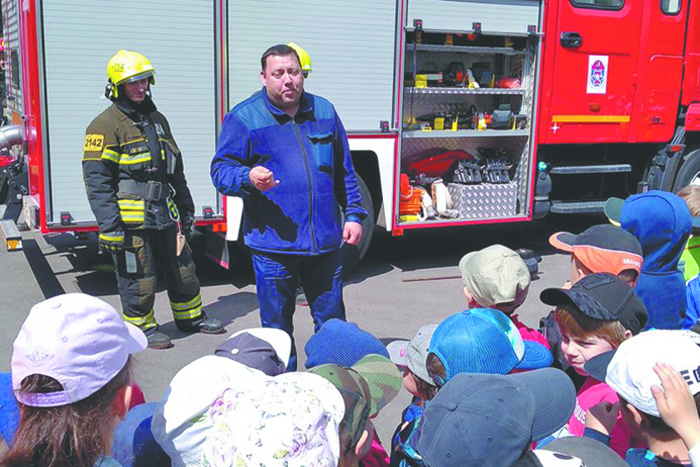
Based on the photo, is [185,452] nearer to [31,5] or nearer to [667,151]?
[31,5]

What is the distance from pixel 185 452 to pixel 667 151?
24.8 feet

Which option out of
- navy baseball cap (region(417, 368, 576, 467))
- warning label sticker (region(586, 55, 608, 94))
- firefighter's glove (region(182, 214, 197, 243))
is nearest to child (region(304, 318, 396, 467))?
navy baseball cap (region(417, 368, 576, 467))

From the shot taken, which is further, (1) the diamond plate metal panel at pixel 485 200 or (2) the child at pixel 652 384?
(1) the diamond plate metal panel at pixel 485 200

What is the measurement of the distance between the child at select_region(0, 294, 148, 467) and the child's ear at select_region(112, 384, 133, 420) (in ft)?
0.05

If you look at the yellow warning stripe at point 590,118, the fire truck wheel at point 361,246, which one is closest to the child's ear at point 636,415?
the fire truck wheel at point 361,246

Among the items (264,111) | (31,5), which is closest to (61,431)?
(264,111)

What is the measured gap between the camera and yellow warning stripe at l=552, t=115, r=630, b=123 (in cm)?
723

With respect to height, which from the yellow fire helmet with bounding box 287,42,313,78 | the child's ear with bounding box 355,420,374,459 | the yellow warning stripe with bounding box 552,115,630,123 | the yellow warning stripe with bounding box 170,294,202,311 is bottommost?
the yellow warning stripe with bounding box 170,294,202,311

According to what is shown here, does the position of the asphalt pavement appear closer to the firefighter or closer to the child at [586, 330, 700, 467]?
the firefighter

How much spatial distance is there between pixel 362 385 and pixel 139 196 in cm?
340

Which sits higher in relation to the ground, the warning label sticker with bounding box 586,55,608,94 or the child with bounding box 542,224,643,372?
the warning label sticker with bounding box 586,55,608,94

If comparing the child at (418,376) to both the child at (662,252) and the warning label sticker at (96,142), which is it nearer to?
the child at (662,252)

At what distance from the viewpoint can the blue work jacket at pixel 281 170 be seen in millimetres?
3680

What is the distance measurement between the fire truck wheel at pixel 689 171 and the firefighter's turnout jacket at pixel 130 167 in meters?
5.66
